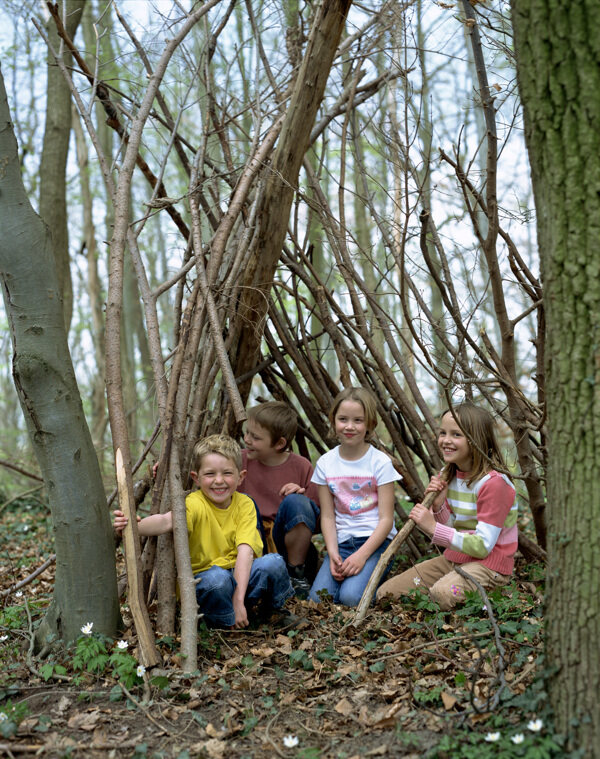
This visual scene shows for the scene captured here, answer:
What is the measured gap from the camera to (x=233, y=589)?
309 centimetres

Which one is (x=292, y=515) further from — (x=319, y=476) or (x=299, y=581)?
(x=299, y=581)

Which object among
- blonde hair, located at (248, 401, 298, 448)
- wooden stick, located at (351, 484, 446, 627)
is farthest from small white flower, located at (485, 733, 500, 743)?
blonde hair, located at (248, 401, 298, 448)

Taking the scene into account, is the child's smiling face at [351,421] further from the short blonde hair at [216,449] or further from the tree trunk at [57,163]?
the tree trunk at [57,163]

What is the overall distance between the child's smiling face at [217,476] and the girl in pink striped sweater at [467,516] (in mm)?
898

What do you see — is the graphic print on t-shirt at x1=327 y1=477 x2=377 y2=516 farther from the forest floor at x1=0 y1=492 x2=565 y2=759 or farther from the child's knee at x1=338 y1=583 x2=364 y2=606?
the forest floor at x1=0 y1=492 x2=565 y2=759

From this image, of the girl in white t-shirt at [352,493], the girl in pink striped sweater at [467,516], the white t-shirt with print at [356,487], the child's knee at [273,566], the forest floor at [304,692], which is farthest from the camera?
the white t-shirt with print at [356,487]

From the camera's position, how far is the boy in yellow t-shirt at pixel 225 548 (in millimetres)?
3041

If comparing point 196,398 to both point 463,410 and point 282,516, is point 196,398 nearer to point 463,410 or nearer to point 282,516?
point 282,516

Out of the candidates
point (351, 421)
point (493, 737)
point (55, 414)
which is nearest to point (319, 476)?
point (351, 421)

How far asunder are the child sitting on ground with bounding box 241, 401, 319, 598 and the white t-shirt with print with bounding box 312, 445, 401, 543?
15cm

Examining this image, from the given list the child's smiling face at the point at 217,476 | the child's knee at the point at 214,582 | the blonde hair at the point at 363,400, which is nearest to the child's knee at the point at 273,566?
the child's knee at the point at 214,582

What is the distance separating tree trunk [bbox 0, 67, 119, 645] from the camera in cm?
260

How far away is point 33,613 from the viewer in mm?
3268

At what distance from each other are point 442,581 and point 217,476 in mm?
1197
